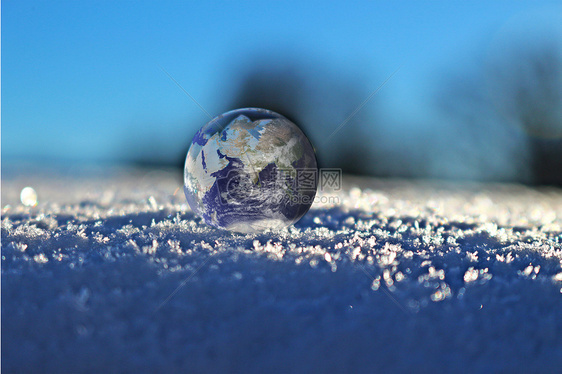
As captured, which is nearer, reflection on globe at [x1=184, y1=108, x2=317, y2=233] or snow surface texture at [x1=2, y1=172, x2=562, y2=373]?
snow surface texture at [x1=2, y1=172, x2=562, y2=373]

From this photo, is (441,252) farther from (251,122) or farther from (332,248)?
(251,122)

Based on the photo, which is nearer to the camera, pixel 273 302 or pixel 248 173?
pixel 273 302

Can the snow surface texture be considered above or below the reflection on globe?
below

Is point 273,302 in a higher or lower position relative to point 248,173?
lower
